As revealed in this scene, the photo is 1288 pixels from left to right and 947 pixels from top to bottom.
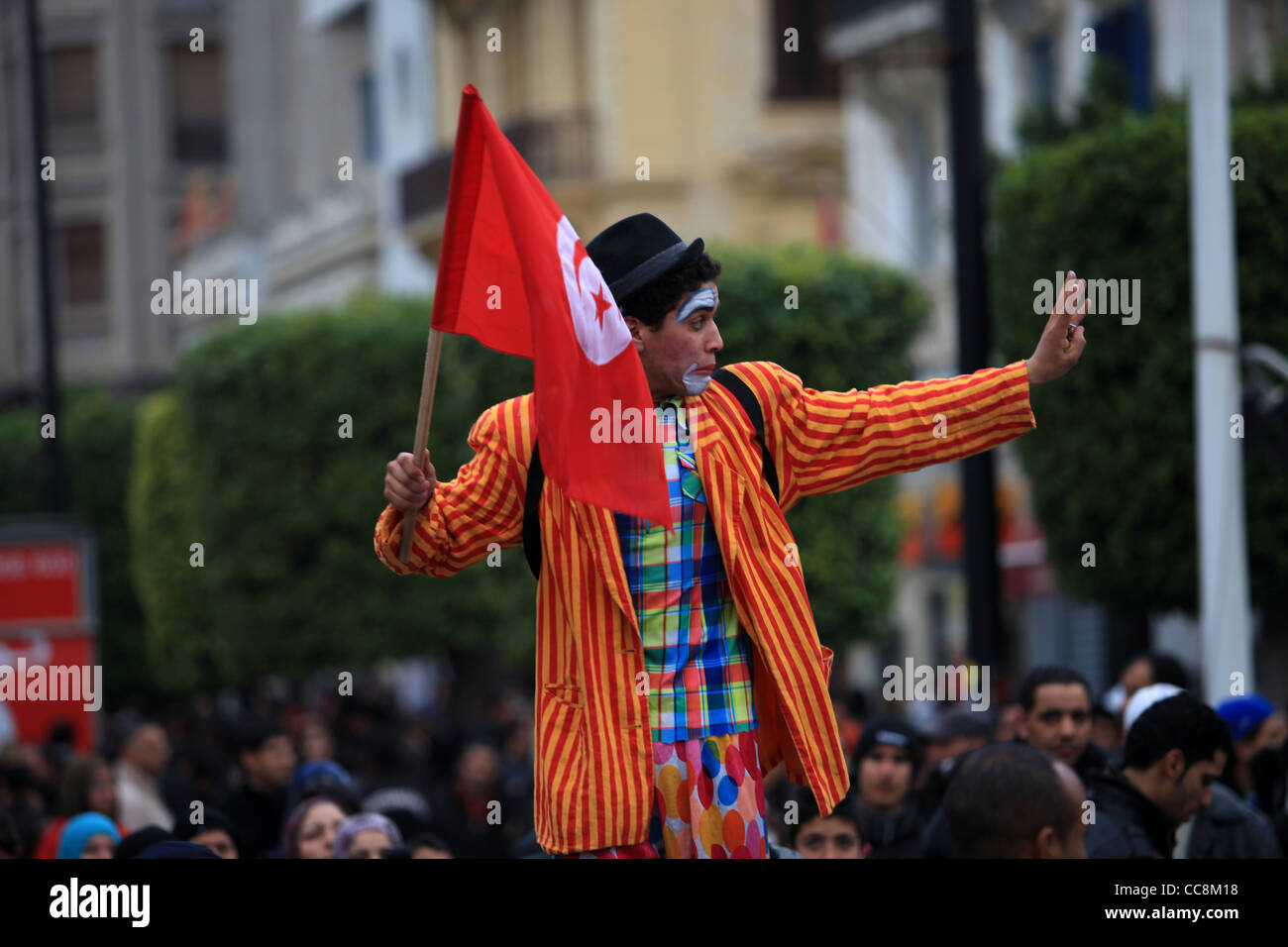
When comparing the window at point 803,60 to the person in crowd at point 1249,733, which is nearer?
the person in crowd at point 1249,733

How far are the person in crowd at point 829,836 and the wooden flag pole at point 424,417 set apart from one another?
3128mm

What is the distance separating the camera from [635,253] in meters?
4.52

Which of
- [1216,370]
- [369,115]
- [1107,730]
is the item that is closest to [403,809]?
[1107,730]

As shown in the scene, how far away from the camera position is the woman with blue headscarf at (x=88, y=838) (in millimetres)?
7949

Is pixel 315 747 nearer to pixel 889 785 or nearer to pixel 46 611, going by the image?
pixel 46 611

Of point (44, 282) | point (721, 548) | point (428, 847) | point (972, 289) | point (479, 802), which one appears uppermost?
point (44, 282)

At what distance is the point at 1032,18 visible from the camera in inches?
963

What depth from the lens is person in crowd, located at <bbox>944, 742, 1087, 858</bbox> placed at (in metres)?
4.15

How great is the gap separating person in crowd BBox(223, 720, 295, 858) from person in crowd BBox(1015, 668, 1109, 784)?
4391mm

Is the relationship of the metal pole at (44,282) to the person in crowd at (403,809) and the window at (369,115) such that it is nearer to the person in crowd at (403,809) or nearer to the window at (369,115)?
the person in crowd at (403,809)

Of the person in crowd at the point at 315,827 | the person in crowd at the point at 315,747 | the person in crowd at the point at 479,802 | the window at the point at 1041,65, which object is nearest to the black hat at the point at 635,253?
the person in crowd at the point at 315,827

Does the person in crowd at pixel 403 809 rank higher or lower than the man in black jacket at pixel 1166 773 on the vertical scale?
lower

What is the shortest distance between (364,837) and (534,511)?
348 cm
